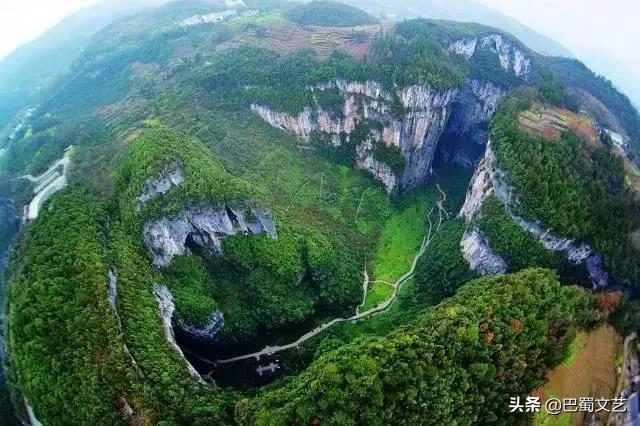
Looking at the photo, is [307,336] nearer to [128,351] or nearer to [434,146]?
[128,351]

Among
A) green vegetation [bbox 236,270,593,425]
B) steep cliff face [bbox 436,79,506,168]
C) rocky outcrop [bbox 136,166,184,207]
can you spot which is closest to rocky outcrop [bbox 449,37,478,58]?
steep cliff face [bbox 436,79,506,168]

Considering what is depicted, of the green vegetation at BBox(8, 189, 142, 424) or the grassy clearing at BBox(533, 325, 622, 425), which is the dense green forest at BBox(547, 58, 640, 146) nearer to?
the grassy clearing at BBox(533, 325, 622, 425)

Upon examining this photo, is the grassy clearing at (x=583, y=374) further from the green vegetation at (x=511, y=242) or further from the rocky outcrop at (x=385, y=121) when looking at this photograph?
the rocky outcrop at (x=385, y=121)

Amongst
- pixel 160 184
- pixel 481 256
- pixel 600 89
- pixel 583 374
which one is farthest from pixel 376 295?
pixel 600 89

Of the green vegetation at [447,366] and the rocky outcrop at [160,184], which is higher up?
the rocky outcrop at [160,184]

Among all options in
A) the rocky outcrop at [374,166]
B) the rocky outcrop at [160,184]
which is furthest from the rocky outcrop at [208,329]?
the rocky outcrop at [374,166]

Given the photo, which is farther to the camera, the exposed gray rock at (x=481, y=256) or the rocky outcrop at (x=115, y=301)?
the exposed gray rock at (x=481, y=256)
